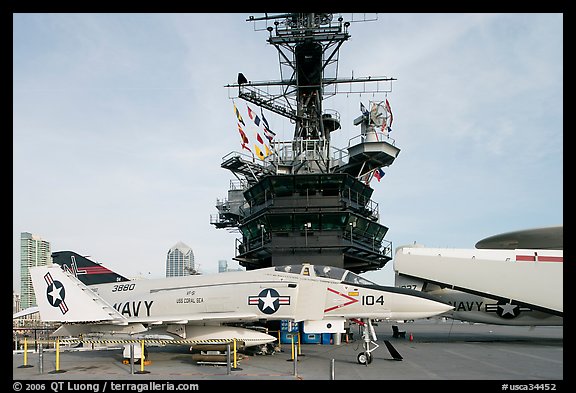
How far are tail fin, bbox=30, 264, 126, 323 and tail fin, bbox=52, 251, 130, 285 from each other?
6.51 m

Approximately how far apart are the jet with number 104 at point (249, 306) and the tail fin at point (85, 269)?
610cm

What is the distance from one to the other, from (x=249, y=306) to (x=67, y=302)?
18.9 feet

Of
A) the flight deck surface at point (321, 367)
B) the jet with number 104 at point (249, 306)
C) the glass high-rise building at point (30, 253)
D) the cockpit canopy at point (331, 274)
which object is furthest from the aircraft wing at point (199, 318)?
the glass high-rise building at point (30, 253)

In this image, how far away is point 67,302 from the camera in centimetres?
1352

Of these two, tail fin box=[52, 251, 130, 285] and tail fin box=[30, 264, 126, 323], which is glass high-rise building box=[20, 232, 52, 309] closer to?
tail fin box=[52, 251, 130, 285]

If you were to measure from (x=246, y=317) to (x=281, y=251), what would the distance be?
41.3 feet

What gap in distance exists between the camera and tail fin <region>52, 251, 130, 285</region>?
20125mm

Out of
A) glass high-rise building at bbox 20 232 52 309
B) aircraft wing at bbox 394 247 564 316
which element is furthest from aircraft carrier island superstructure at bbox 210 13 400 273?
glass high-rise building at bbox 20 232 52 309

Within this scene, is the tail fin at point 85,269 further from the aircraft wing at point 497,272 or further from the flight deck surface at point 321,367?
the aircraft wing at point 497,272

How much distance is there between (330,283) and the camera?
14.1 m

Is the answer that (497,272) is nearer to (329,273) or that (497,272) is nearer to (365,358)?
(329,273)

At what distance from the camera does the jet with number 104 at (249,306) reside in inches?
530
